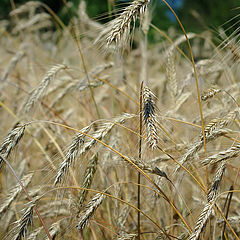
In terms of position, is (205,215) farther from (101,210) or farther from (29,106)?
(29,106)

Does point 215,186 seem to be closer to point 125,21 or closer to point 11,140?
point 125,21

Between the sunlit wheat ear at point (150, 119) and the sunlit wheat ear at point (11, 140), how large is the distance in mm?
539

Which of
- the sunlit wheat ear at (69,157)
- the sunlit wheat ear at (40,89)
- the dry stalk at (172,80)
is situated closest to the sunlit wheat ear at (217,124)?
the dry stalk at (172,80)

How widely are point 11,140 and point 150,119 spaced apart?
0.61 meters

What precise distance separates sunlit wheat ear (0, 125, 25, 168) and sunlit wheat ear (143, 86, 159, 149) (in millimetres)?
539

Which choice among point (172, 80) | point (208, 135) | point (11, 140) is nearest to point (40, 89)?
point (11, 140)

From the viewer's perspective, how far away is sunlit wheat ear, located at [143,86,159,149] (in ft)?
3.16

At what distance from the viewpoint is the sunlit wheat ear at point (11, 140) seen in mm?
1199

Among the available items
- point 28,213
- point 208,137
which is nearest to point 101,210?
point 28,213

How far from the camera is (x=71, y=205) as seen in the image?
4.91 ft

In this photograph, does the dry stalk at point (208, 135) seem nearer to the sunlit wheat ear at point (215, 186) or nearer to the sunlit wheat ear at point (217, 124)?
the sunlit wheat ear at point (217, 124)

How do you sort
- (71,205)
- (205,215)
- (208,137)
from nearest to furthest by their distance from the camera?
(205,215) → (208,137) → (71,205)

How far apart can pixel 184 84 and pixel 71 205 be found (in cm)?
112

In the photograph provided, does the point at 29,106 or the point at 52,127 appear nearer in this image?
the point at 29,106
